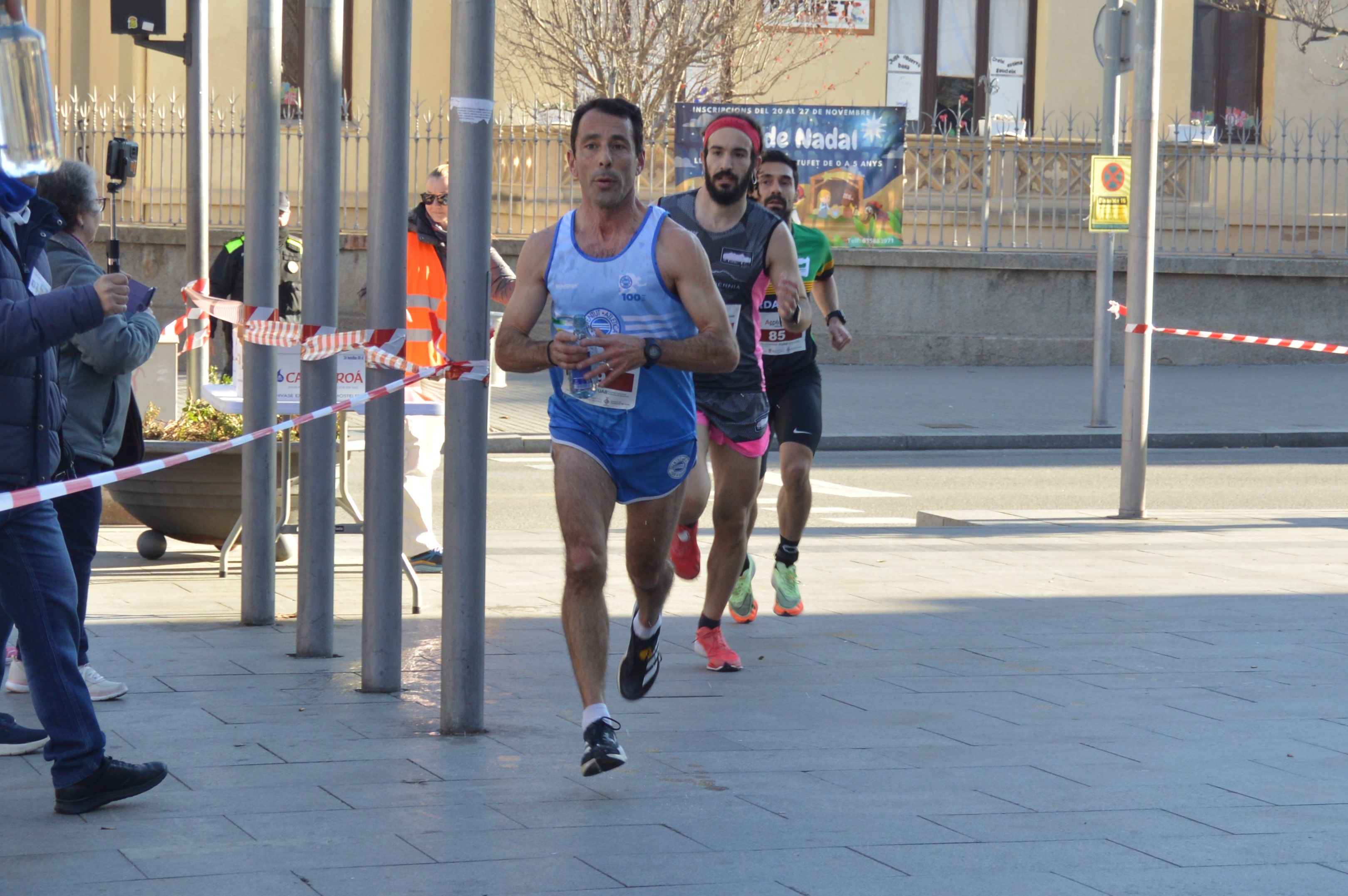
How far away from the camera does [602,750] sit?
4.73m

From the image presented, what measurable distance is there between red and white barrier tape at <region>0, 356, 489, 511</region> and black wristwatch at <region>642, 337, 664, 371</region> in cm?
52

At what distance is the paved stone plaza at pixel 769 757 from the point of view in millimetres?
4043

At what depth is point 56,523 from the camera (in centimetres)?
461

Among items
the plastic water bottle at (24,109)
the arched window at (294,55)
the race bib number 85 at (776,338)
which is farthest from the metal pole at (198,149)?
the arched window at (294,55)

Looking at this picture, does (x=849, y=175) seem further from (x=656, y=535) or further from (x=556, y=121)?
(x=656, y=535)

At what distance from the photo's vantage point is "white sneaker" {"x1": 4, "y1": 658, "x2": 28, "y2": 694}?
592 centimetres

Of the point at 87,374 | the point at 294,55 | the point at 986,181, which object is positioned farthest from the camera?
the point at 294,55

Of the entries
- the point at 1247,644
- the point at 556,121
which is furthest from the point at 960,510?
the point at 556,121

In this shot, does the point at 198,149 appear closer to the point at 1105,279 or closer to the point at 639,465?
the point at 639,465

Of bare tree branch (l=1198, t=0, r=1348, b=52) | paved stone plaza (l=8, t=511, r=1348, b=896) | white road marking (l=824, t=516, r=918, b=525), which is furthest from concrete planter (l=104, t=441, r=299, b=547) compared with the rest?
bare tree branch (l=1198, t=0, r=1348, b=52)

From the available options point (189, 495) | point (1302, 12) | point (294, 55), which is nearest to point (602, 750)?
point (189, 495)

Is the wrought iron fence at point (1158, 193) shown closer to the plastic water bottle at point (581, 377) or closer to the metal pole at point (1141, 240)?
the metal pole at point (1141, 240)

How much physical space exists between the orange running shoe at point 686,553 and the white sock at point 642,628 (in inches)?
59.7

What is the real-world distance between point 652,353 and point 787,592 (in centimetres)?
283
